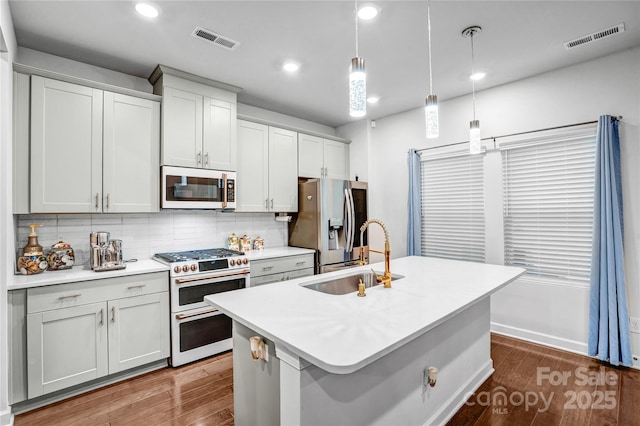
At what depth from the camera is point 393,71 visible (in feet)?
10.3

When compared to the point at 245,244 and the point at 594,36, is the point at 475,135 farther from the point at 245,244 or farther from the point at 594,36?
the point at 245,244

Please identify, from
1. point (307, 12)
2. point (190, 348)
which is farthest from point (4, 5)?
point (190, 348)

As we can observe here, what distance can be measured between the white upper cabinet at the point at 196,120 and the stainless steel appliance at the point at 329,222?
1.06 metres

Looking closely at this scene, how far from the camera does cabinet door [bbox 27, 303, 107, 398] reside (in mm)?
2199

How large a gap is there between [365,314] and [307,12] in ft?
6.63

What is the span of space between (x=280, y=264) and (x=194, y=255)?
92 centimetres

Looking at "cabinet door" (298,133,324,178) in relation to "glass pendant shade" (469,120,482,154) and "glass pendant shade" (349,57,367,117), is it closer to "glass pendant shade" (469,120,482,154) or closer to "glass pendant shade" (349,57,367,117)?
"glass pendant shade" (469,120,482,154)

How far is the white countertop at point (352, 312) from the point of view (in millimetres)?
1164

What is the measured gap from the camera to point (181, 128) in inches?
122

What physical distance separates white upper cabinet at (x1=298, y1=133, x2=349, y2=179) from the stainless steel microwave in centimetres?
112

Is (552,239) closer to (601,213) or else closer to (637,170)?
(601,213)

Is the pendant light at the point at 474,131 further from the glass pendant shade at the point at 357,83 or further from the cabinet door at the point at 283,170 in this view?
the cabinet door at the point at 283,170

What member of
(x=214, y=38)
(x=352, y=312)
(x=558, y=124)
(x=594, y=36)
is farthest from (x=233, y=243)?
(x=594, y=36)

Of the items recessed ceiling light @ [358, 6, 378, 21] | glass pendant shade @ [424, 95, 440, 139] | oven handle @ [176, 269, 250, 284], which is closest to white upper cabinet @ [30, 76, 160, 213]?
oven handle @ [176, 269, 250, 284]
